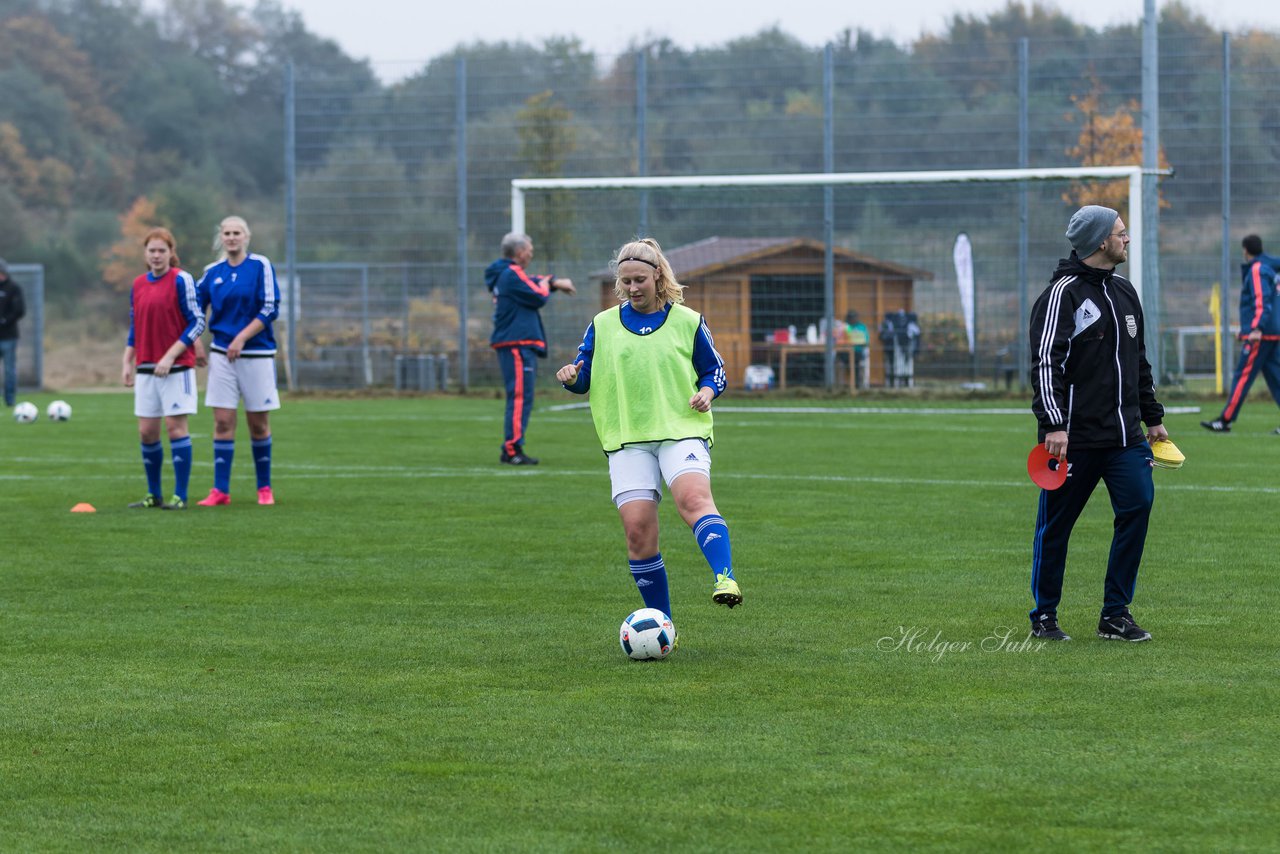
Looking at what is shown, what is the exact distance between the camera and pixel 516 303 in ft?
54.0

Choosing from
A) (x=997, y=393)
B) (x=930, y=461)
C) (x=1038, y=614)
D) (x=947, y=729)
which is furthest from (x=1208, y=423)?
(x=947, y=729)

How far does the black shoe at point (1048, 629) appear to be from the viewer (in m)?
7.34

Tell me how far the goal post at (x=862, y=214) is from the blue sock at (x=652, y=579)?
54.2ft

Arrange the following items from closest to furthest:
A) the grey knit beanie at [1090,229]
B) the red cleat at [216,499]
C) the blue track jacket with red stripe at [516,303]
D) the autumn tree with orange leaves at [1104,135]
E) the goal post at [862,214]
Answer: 1. the grey knit beanie at [1090,229]
2. the red cleat at [216,499]
3. the blue track jacket with red stripe at [516,303]
4. the goal post at [862,214]
5. the autumn tree with orange leaves at [1104,135]

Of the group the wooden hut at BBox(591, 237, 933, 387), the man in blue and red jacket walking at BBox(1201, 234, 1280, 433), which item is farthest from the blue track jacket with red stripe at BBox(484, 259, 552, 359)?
the wooden hut at BBox(591, 237, 933, 387)

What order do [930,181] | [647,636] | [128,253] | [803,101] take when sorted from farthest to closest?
[128,253], [803,101], [930,181], [647,636]

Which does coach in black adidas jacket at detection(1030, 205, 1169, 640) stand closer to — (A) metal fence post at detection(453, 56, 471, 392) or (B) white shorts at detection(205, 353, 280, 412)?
(B) white shorts at detection(205, 353, 280, 412)

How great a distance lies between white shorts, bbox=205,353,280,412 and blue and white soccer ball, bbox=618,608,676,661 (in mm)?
6371

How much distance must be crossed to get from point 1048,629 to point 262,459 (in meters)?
7.23

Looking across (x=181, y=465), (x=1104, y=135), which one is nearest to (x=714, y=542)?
(x=181, y=465)

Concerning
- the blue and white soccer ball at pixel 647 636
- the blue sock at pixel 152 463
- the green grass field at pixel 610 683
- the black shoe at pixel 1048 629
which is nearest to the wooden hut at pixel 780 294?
the green grass field at pixel 610 683

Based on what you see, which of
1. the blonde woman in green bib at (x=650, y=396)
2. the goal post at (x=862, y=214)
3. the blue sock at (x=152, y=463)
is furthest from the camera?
the goal post at (x=862, y=214)

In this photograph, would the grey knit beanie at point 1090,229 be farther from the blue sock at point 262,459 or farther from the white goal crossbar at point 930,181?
the white goal crossbar at point 930,181

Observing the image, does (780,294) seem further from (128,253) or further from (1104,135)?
(128,253)
